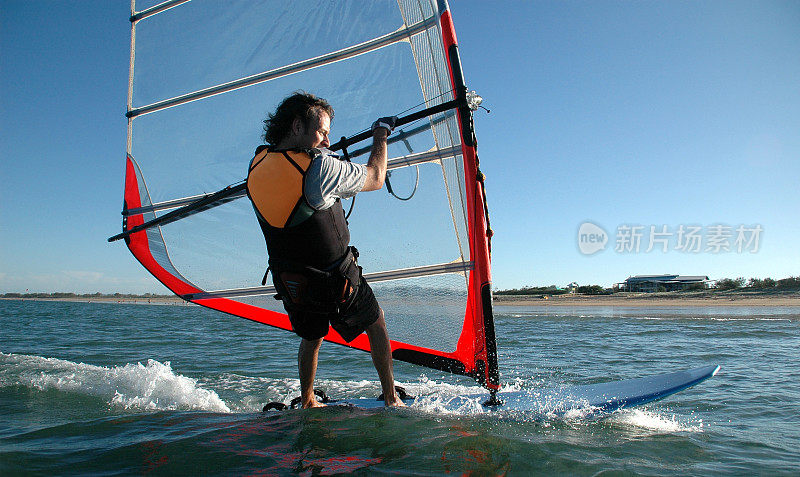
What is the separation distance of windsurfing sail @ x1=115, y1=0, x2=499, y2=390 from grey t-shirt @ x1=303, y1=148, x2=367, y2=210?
2.00ft

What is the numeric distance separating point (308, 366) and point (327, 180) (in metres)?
1.19

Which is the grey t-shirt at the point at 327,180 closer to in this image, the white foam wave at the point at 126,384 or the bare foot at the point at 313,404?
the bare foot at the point at 313,404

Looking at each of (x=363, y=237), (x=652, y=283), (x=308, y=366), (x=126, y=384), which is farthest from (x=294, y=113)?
(x=652, y=283)

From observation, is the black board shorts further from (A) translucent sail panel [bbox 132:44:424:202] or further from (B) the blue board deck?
(A) translucent sail panel [bbox 132:44:424:202]

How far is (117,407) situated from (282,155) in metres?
2.33

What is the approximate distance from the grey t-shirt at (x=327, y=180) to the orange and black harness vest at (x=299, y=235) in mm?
30

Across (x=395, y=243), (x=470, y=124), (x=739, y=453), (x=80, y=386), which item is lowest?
(x=80, y=386)

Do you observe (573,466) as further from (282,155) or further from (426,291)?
(282,155)

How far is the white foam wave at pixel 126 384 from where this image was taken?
10.9 ft

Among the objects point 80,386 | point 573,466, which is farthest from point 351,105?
point 80,386

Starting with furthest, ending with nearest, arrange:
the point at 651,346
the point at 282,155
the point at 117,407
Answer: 1. the point at 651,346
2. the point at 117,407
3. the point at 282,155

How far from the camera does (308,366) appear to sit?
8.91 ft

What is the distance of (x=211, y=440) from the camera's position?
7.29ft

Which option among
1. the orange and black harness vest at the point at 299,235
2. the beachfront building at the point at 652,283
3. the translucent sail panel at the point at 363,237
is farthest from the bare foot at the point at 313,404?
the beachfront building at the point at 652,283
